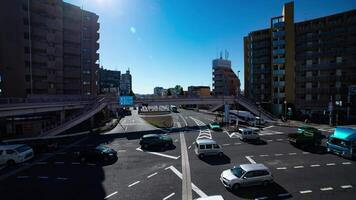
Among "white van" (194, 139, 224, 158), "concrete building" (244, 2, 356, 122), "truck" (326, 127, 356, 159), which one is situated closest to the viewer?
"truck" (326, 127, 356, 159)

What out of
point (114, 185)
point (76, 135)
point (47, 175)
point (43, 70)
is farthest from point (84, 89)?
point (114, 185)

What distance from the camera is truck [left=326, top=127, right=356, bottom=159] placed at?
20.4 metres

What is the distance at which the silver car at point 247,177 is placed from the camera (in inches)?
562

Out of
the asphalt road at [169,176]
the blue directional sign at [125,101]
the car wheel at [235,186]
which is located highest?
the blue directional sign at [125,101]

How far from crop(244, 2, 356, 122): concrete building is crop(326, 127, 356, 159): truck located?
113 ft

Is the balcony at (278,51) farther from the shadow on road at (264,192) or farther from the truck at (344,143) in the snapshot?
the shadow on road at (264,192)

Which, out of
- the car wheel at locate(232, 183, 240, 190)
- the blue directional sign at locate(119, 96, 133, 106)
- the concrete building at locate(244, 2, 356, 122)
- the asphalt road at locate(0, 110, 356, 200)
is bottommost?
the asphalt road at locate(0, 110, 356, 200)

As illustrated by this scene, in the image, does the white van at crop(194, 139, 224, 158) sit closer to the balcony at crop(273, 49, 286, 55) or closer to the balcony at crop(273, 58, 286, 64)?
the balcony at crop(273, 58, 286, 64)

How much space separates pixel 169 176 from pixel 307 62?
57.7 meters

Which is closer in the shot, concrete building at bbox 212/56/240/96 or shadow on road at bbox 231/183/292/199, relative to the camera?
shadow on road at bbox 231/183/292/199

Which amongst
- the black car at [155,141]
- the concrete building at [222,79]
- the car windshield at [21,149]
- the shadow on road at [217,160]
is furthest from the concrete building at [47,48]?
the concrete building at [222,79]

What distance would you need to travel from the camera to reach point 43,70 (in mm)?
50500

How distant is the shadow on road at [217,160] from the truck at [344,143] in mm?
11711

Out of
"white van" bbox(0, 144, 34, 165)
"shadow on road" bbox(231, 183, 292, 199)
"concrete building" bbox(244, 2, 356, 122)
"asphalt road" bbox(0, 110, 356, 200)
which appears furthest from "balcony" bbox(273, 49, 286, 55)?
"white van" bbox(0, 144, 34, 165)
